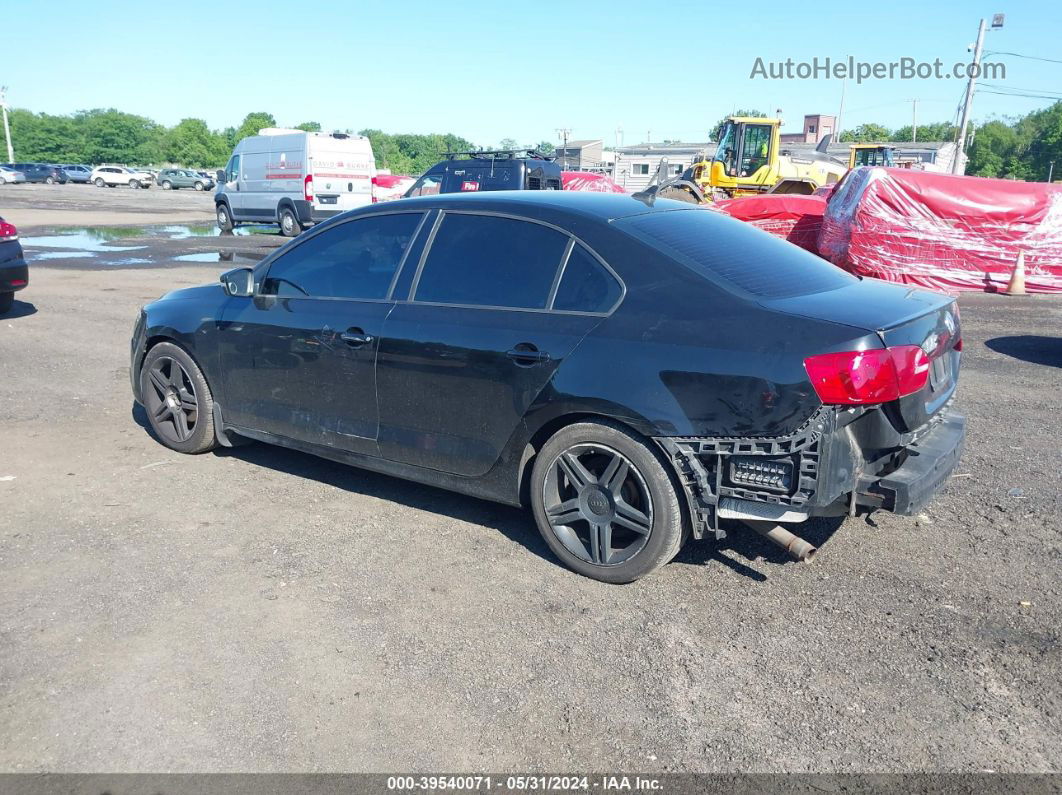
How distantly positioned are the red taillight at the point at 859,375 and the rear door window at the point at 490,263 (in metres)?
1.32

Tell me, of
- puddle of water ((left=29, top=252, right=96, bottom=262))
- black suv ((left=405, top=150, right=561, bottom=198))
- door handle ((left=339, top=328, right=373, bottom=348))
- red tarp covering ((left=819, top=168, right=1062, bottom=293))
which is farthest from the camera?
black suv ((left=405, top=150, right=561, bottom=198))

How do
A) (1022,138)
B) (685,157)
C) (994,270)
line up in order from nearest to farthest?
(994,270) < (685,157) < (1022,138)

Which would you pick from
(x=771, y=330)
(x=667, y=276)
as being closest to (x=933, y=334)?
(x=771, y=330)

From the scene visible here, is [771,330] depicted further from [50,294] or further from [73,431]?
[50,294]

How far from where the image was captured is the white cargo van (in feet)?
72.9

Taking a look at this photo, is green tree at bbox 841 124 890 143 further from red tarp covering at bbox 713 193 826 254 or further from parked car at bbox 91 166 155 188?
red tarp covering at bbox 713 193 826 254

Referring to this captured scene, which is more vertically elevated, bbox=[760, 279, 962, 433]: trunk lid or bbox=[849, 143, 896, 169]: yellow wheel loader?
bbox=[849, 143, 896, 169]: yellow wheel loader

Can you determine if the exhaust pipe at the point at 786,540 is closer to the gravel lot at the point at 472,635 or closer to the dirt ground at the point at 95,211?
the gravel lot at the point at 472,635

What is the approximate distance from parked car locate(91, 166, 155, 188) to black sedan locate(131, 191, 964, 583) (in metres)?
61.7

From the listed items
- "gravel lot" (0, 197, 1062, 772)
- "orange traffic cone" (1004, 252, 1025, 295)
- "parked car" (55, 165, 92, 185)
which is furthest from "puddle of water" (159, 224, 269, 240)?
"parked car" (55, 165, 92, 185)

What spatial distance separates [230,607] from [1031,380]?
727 cm

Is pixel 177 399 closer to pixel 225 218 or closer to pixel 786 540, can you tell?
pixel 786 540

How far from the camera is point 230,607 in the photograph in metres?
3.75

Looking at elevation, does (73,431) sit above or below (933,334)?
below
